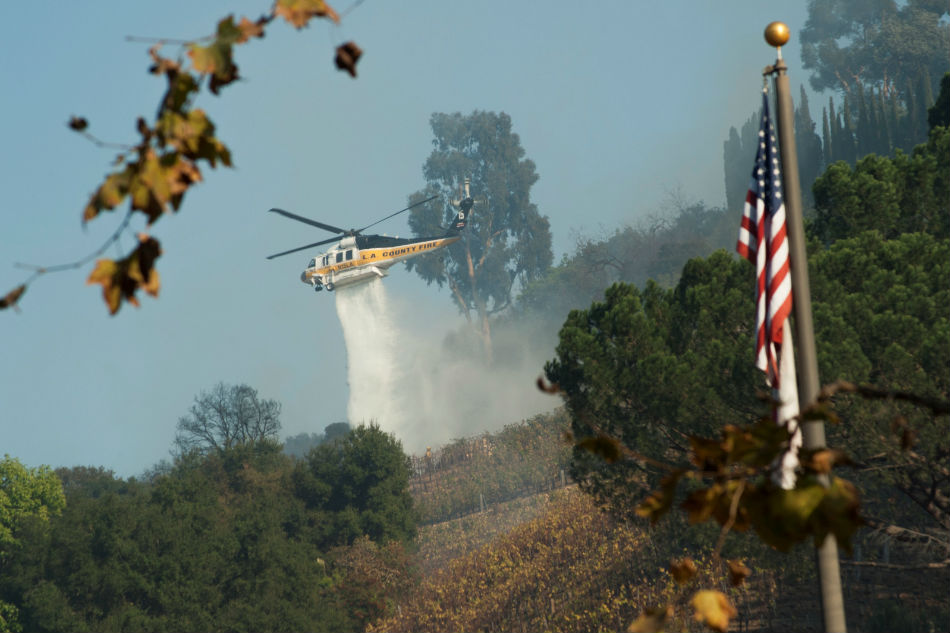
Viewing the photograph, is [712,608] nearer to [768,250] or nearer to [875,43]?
[768,250]

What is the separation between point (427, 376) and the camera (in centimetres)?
10838

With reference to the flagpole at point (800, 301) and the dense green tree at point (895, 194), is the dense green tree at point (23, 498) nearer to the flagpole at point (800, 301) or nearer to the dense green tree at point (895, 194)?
the dense green tree at point (895, 194)

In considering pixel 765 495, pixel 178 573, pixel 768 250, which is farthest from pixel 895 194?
pixel 178 573

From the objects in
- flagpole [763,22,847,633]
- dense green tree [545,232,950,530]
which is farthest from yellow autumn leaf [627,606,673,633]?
dense green tree [545,232,950,530]

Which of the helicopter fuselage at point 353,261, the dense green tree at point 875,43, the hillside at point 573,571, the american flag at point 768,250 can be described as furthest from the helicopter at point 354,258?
the american flag at point 768,250

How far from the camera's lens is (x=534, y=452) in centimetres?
6169

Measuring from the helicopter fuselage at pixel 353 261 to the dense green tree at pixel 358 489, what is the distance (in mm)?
18230

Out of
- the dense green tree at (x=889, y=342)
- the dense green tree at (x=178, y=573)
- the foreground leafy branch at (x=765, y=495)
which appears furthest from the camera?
the dense green tree at (x=178, y=573)

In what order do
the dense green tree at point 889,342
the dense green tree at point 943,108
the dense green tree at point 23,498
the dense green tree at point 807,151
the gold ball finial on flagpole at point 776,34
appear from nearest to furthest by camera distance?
the gold ball finial on flagpole at point 776,34, the dense green tree at point 889,342, the dense green tree at point 943,108, the dense green tree at point 23,498, the dense green tree at point 807,151

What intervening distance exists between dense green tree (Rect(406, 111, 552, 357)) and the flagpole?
94.8 meters

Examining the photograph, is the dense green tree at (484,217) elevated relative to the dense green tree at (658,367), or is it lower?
elevated

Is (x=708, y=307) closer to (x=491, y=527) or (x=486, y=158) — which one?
(x=491, y=527)

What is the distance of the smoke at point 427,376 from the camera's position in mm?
102062

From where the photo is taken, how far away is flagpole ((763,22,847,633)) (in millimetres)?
7863
